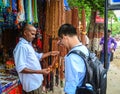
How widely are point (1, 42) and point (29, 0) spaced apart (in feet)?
3.63

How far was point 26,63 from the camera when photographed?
4.50 meters

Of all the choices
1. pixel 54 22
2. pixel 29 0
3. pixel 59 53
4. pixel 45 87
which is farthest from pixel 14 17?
pixel 45 87

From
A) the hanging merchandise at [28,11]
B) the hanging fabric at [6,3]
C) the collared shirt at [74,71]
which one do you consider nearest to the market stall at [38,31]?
the hanging merchandise at [28,11]

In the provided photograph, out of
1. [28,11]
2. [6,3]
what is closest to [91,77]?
[6,3]

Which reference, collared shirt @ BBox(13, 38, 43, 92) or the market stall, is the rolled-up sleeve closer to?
collared shirt @ BBox(13, 38, 43, 92)

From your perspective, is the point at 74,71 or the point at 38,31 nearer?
the point at 74,71

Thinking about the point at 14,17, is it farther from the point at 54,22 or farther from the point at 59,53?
the point at 59,53

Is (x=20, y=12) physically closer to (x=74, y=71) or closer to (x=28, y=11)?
(x=28, y=11)

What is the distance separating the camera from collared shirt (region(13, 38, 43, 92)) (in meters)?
4.42

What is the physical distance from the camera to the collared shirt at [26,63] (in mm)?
4422

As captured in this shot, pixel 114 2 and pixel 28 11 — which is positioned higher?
pixel 114 2

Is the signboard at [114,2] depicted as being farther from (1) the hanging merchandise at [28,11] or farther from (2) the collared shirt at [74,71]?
(1) the hanging merchandise at [28,11]

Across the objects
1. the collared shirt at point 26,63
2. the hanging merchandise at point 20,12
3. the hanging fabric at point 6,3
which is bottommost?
the collared shirt at point 26,63

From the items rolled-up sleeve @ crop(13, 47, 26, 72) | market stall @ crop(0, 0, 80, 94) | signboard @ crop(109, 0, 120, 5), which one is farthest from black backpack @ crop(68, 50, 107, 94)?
market stall @ crop(0, 0, 80, 94)
